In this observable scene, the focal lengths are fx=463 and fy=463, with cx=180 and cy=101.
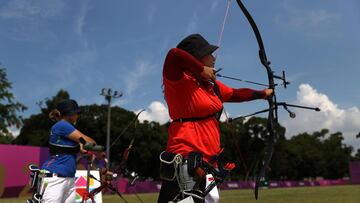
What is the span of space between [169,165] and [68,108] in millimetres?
3159

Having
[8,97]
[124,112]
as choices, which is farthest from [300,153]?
[8,97]

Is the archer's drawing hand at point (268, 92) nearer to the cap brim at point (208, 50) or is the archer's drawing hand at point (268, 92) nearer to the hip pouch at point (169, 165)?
the cap brim at point (208, 50)

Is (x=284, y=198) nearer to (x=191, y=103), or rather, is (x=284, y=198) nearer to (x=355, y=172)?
(x=191, y=103)

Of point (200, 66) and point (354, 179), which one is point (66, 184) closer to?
point (200, 66)

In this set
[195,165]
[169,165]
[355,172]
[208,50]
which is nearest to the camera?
[195,165]

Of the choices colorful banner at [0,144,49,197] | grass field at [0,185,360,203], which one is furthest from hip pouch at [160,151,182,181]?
colorful banner at [0,144,49,197]

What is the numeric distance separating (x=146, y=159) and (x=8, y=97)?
2557cm

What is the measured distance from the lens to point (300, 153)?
376 ft

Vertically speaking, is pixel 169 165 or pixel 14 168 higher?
pixel 14 168

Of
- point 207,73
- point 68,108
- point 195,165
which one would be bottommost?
point 195,165

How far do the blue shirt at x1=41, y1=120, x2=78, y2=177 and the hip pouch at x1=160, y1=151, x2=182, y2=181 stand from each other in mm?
2569

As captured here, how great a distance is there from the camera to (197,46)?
161 inches

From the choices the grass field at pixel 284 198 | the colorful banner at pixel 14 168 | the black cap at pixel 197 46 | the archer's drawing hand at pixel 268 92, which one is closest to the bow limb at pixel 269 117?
the archer's drawing hand at pixel 268 92

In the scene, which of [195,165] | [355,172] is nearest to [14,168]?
[195,165]
